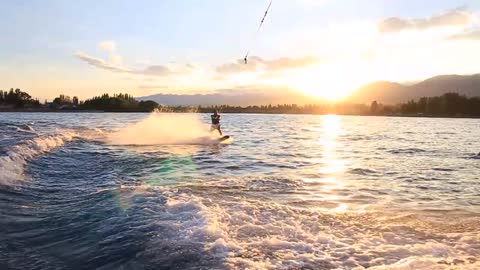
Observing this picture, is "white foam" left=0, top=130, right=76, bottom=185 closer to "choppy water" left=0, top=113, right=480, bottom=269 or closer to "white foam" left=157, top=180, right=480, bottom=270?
"choppy water" left=0, top=113, right=480, bottom=269

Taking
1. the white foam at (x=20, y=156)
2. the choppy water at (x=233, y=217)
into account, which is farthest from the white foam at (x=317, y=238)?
the white foam at (x=20, y=156)

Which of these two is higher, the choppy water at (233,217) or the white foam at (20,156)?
the white foam at (20,156)

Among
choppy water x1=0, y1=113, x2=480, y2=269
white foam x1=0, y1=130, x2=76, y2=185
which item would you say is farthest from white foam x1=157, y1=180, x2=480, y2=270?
white foam x1=0, y1=130, x2=76, y2=185

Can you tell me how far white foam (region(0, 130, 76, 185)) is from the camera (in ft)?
46.3

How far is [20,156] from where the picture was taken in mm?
18422

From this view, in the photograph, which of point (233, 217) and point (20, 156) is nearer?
point (233, 217)

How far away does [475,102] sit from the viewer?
632ft

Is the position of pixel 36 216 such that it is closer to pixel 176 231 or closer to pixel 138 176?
pixel 176 231

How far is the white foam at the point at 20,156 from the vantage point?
14.1 m

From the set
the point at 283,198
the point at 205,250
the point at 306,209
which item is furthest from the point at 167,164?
the point at 205,250

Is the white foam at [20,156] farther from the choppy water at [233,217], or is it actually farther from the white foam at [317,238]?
the white foam at [317,238]

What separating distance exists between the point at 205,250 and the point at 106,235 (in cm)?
216

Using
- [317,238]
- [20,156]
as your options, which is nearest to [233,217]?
[317,238]

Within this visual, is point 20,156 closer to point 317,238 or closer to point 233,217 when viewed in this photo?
point 233,217
